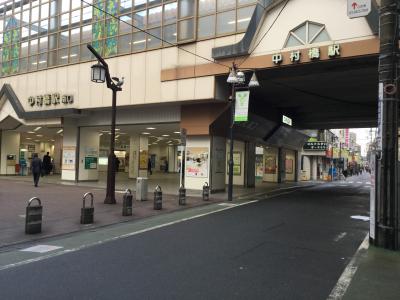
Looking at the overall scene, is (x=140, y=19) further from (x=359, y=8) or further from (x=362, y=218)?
(x=359, y=8)

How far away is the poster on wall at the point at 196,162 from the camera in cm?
2311

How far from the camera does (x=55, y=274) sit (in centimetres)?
656

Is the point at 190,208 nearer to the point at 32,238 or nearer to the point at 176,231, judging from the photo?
the point at 176,231

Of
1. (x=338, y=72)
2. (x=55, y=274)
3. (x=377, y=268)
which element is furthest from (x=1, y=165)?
(x=377, y=268)

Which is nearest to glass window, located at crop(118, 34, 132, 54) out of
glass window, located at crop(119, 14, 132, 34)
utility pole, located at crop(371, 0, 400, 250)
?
glass window, located at crop(119, 14, 132, 34)

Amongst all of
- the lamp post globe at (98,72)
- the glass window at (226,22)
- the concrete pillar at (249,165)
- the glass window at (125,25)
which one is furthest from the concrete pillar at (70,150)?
the lamp post globe at (98,72)

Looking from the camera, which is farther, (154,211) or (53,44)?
(53,44)

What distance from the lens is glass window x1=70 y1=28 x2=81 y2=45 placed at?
89.4 feet

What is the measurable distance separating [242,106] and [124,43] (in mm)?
9610

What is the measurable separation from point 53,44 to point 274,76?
16675 mm

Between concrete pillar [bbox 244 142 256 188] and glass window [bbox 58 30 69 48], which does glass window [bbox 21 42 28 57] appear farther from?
concrete pillar [bbox 244 142 256 188]

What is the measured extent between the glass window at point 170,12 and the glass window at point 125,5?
9.05ft

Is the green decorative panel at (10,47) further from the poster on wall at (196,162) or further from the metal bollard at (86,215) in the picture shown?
the metal bollard at (86,215)

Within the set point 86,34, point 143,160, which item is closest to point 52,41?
point 86,34
